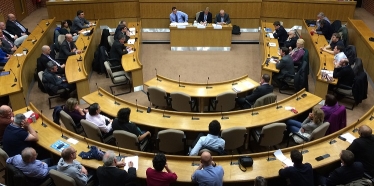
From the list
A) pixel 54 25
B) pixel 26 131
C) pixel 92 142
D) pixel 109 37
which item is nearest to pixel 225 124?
pixel 92 142

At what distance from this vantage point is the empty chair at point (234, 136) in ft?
21.2

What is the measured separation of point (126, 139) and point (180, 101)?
2.04 m

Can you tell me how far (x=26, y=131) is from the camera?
6.22 metres

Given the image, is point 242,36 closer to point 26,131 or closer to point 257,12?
point 257,12

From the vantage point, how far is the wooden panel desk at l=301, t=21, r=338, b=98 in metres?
8.88

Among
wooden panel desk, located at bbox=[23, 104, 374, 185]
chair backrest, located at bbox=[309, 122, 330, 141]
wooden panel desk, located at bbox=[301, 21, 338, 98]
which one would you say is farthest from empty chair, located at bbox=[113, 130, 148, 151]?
wooden panel desk, located at bbox=[301, 21, 338, 98]

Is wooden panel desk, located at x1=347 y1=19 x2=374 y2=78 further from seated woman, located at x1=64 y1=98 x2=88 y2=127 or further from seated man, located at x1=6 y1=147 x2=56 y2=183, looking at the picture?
seated man, located at x1=6 y1=147 x2=56 y2=183

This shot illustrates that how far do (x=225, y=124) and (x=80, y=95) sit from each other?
4.02m

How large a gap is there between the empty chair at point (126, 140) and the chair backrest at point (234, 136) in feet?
5.07

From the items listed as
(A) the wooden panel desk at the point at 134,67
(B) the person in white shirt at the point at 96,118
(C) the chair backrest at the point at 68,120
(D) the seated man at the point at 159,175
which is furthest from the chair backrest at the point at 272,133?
(A) the wooden panel desk at the point at 134,67

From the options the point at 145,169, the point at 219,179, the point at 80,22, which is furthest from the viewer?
the point at 80,22

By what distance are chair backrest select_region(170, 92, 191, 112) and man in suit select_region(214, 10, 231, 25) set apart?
541cm

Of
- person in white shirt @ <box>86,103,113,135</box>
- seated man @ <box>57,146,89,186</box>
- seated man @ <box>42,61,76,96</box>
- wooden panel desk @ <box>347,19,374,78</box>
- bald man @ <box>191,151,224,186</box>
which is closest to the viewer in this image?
bald man @ <box>191,151,224,186</box>

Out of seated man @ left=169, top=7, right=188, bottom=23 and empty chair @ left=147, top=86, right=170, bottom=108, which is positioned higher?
seated man @ left=169, top=7, right=188, bottom=23
